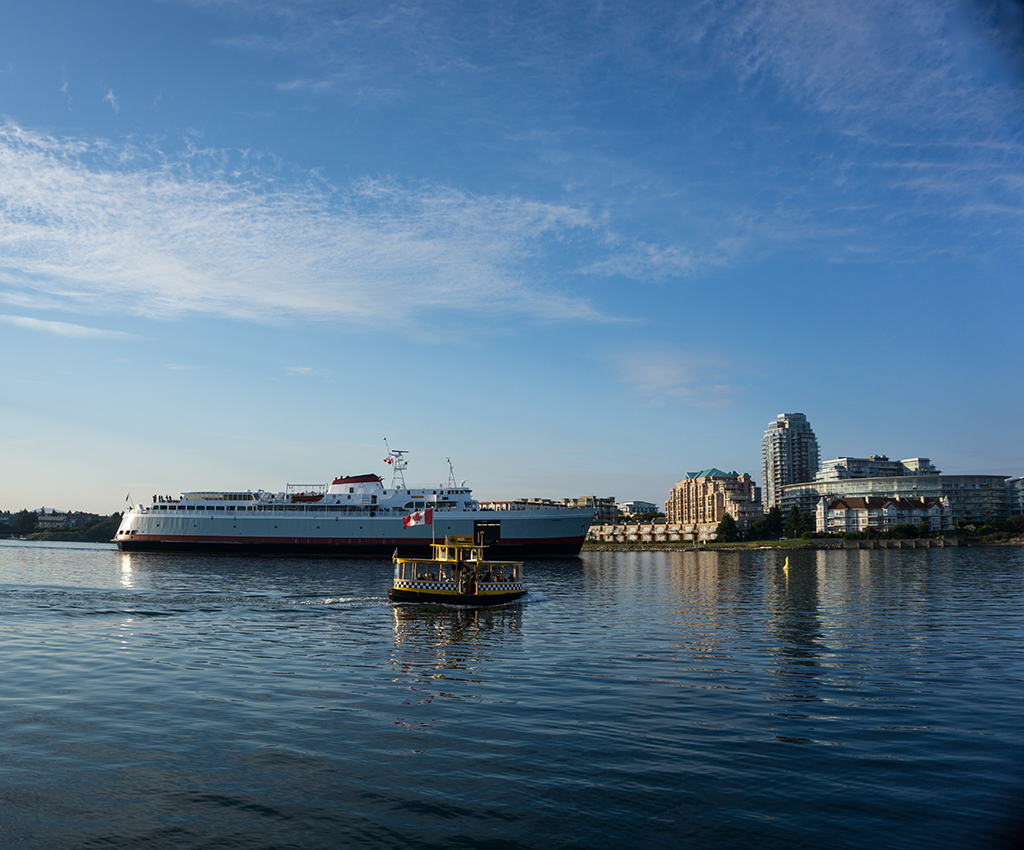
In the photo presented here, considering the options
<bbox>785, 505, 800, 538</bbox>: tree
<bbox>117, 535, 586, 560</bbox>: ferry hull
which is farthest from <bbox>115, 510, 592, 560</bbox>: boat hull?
<bbox>785, 505, 800, 538</bbox>: tree

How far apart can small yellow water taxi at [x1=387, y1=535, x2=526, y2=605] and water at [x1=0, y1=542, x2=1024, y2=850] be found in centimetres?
689

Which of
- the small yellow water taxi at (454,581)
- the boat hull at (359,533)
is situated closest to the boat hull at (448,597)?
the small yellow water taxi at (454,581)

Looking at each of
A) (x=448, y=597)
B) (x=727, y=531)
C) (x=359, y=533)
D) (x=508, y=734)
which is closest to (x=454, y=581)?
(x=448, y=597)

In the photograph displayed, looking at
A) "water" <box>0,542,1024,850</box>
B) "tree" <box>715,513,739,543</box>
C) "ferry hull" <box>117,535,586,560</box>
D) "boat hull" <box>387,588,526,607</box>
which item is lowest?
"tree" <box>715,513,739,543</box>

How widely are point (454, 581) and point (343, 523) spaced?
6118 cm

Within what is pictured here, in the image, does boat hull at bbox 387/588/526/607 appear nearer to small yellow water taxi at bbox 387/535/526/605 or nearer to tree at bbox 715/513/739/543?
small yellow water taxi at bbox 387/535/526/605

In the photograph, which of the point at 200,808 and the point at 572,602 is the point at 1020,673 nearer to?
the point at 200,808

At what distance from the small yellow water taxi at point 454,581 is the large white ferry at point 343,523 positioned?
50.1 meters

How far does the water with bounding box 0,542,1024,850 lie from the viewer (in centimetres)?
1040

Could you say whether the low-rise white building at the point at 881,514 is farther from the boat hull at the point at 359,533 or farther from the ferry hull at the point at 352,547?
the boat hull at the point at 359,533

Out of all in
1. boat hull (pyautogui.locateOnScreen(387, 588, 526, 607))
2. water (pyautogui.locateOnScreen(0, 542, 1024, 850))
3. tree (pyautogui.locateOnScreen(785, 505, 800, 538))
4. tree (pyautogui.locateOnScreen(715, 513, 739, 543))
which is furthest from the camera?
tree (pyautogui.locateOnScreen(715, 513, 739, 543))

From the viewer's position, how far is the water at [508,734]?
409 inches

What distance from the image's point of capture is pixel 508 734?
1489 cm

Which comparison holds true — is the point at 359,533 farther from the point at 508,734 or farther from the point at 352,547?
the point at 508,734
